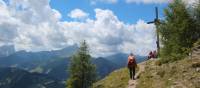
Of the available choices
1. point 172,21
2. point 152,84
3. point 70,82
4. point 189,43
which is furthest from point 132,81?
point 70,82

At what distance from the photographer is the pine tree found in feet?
340

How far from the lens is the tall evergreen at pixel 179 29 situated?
4498cm

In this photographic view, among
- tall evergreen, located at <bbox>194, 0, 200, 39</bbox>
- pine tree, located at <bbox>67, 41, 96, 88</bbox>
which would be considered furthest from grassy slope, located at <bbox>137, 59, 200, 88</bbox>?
pine tree, located at <bbox>67, 41, 96, 88</bbox>

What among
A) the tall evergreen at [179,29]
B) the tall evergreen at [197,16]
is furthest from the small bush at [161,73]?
the tall evergreen at [197,16]

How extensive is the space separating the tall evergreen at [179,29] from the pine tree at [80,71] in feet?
177

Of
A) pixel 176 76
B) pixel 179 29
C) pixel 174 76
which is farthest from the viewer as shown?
pixel 179 29

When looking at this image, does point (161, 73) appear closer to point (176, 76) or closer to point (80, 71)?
point (176, 76)

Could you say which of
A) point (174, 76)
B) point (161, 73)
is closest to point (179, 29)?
point (161, 73)

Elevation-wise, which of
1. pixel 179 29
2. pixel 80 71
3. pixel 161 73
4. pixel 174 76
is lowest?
pixel 80 71

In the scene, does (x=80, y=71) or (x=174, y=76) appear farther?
(x=80, y=71)

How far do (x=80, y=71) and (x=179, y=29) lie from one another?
60758 millimetres

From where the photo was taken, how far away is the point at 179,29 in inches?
1812

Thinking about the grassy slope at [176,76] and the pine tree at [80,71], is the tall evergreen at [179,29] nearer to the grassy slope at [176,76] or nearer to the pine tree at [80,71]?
the grassy slope at [176,76]

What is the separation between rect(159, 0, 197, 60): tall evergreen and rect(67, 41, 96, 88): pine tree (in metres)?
53.9
